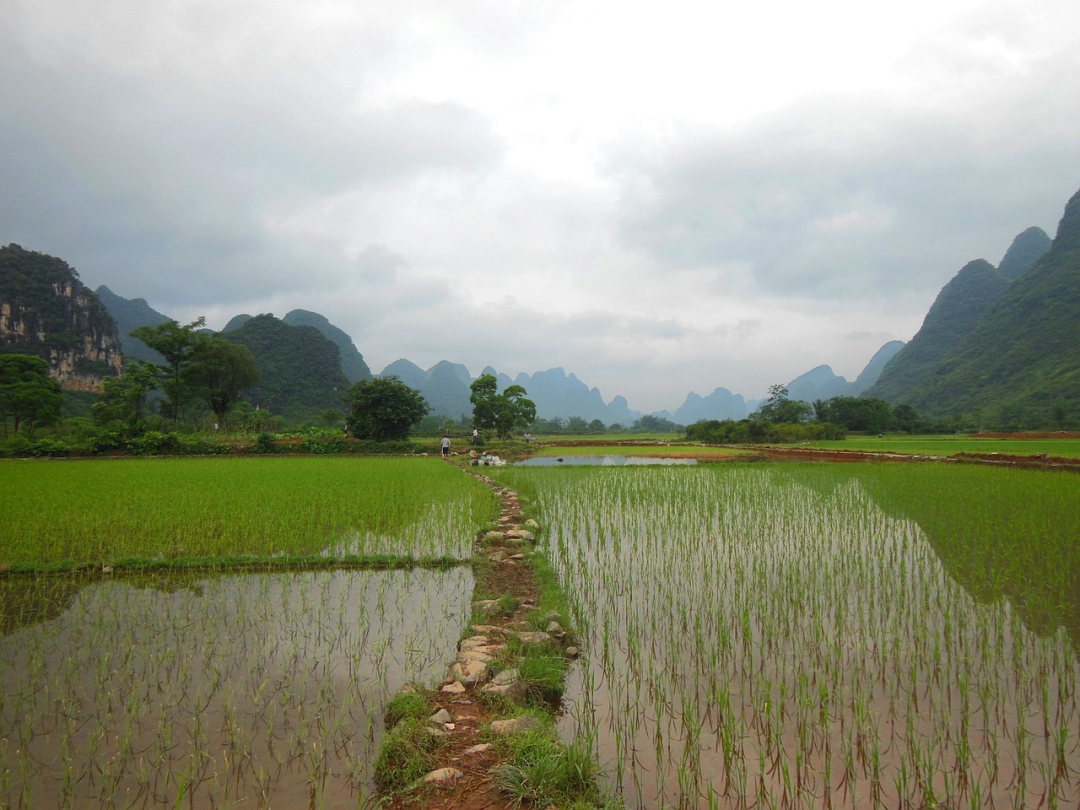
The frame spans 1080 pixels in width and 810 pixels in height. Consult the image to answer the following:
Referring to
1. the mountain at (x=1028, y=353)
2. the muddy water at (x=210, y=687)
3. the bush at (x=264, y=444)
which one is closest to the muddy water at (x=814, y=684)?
the muddy water at (x=210, y=687)

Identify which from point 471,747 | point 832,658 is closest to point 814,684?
point 832,658

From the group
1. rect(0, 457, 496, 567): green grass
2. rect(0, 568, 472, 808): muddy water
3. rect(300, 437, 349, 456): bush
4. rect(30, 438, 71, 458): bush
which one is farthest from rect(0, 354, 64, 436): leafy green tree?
rect(0, 568, 472, 808): muddy water

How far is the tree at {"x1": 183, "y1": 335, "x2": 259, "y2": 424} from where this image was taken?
29000mm

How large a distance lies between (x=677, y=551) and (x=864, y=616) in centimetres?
236

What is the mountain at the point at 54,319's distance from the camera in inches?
1867

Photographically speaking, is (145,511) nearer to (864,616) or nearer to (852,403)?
(864,616)

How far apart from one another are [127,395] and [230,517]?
71.2 feet

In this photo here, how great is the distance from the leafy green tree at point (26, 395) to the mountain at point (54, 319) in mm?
30519

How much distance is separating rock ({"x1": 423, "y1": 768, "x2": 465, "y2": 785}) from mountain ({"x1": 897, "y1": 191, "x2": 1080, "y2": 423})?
155ft

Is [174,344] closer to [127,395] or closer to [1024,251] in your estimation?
[127,395]

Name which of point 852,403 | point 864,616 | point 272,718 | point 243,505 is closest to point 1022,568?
point 864,616

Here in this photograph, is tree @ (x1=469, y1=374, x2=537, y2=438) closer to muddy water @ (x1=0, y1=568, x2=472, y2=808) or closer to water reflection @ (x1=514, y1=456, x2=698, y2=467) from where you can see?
water reflection @ (x1=514, y1=456, x2=698, y2=467)

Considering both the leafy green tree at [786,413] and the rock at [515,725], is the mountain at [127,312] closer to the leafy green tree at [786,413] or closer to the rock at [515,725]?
the leafy green tree at [786,413]

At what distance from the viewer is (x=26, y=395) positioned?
22.6 meters
